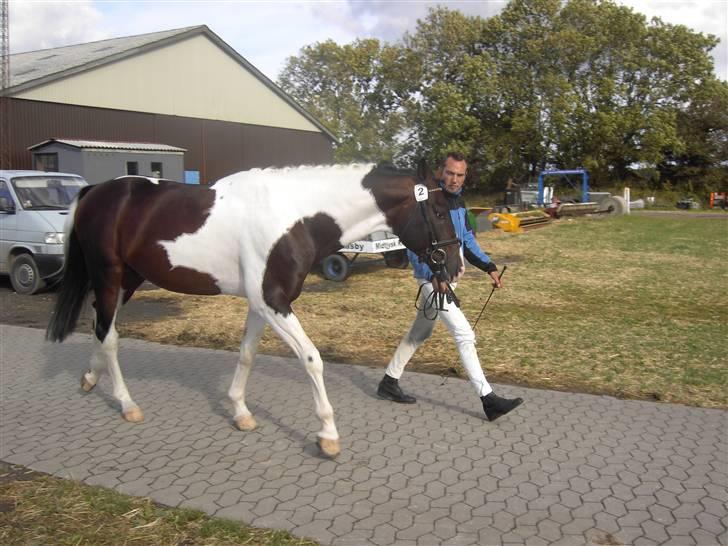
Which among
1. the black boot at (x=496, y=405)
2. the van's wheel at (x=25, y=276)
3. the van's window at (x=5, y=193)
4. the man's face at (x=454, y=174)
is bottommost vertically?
the van's wheel at (x=25, y=276)

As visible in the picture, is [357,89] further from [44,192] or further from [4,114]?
[44,192]

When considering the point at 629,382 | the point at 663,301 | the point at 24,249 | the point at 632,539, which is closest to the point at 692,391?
the point at 629,382

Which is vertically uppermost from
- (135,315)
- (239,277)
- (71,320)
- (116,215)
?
(116,215)

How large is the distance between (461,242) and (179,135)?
27.1 m

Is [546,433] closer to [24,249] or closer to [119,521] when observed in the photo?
[119,521]

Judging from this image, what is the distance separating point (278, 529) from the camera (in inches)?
135

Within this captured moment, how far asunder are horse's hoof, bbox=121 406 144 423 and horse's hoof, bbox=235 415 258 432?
82 centimetres

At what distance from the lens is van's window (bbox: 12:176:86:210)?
11328 millimetres

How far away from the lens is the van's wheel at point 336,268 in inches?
472

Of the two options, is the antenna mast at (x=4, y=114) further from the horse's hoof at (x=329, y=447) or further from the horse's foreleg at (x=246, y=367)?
the horse's hoof at (x=329, y=447)

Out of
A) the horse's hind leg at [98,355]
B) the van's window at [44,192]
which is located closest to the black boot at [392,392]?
the horse's hind leg at [98,355]

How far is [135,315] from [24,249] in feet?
10.6

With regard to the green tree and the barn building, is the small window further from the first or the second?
the green tree

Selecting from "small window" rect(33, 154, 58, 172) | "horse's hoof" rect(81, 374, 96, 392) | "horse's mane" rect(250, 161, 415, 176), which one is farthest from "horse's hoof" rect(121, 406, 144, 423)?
"small window" rect(33, 154, 58, 172)
